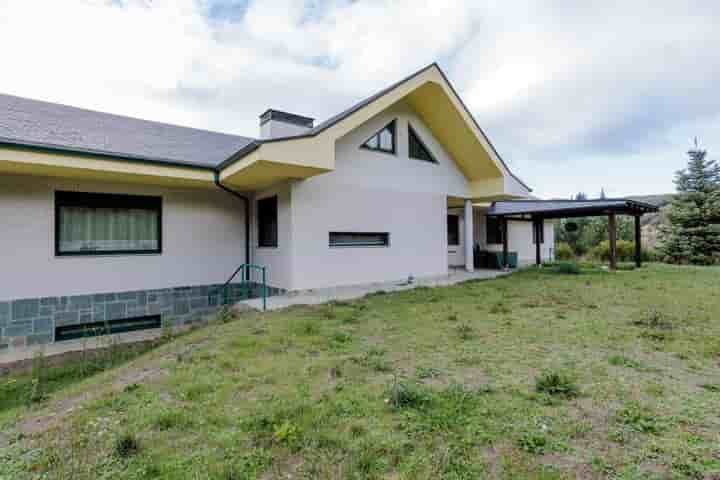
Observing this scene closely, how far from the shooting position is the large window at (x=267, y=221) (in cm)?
817

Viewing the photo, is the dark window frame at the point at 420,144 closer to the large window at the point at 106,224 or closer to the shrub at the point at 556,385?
the large window at the point at 106,224

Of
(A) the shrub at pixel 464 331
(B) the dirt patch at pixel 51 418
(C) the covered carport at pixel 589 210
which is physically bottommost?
(B) the dirt patch at pixel 51 418

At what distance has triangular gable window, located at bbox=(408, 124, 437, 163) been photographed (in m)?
9.67

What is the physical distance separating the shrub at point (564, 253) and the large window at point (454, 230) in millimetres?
7520

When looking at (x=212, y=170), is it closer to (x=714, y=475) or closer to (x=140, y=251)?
(x=140, y=251)

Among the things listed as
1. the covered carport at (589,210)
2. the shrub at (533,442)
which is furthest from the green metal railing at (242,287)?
the covered carport at (589,210)

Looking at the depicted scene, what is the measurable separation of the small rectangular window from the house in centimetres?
3

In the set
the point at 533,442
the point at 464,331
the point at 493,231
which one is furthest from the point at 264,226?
the point at 493,231

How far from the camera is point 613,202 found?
34.6 feet

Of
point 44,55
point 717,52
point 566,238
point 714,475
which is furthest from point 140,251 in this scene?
point 566,238

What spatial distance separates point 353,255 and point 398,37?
20.2 feet

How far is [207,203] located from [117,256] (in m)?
2.12

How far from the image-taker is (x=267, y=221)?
8414 millimetres

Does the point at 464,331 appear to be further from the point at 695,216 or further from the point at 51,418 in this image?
the point at 695,216
